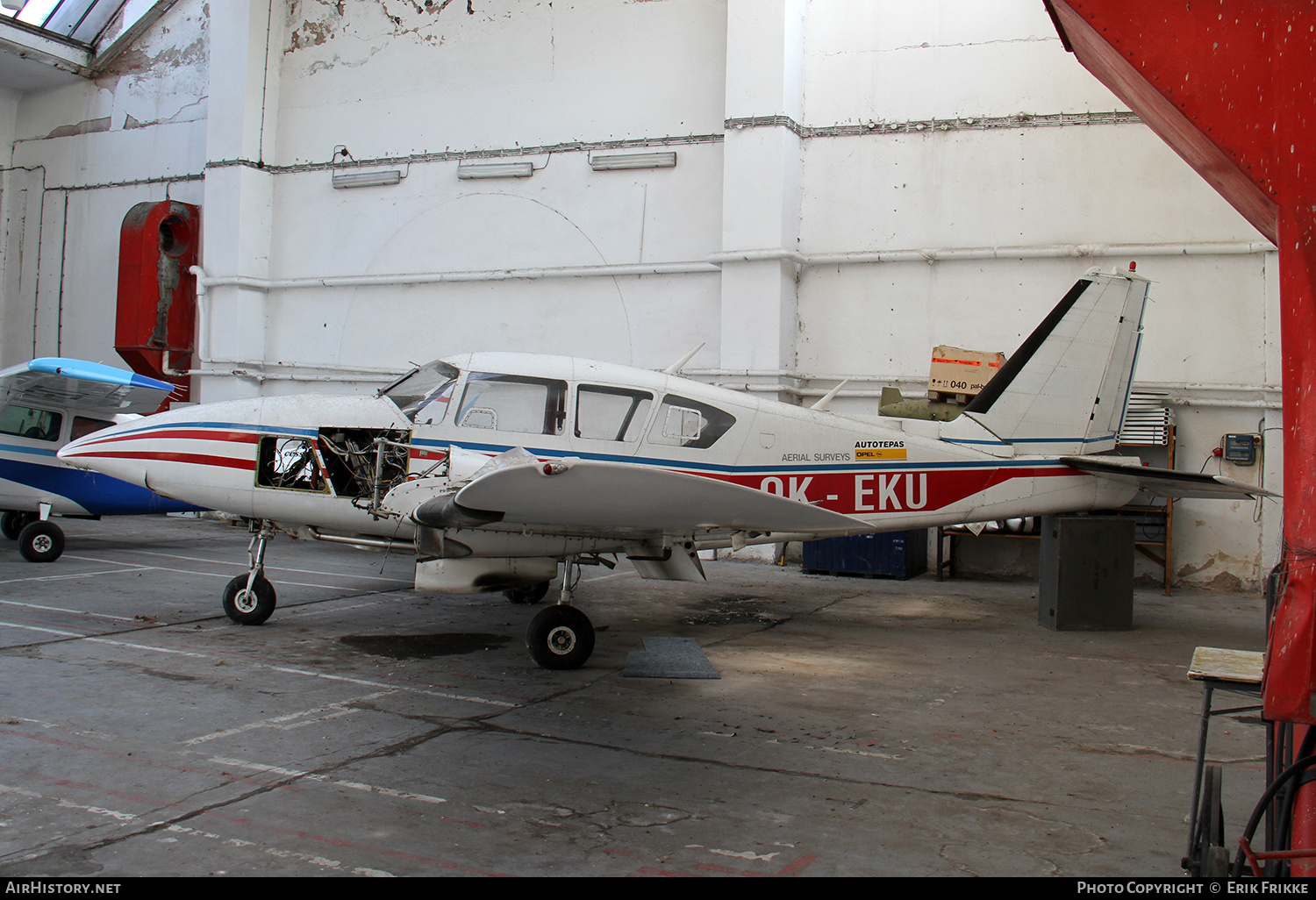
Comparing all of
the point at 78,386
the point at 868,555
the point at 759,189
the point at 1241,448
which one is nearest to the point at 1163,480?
the point at 868,555

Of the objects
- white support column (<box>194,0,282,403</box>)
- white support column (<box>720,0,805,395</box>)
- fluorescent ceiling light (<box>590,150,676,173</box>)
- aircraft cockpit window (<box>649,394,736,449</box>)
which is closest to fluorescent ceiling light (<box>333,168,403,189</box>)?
white support column (<box>194,0,282,403</box>)

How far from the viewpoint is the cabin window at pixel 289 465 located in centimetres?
744

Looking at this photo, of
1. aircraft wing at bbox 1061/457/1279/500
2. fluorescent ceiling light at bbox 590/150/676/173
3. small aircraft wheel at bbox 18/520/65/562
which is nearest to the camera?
aircraft wing at bbox 1061/457/1279/500

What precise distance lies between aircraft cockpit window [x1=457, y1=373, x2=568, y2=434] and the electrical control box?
31.6 feet

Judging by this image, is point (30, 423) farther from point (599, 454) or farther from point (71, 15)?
point (71, 15)

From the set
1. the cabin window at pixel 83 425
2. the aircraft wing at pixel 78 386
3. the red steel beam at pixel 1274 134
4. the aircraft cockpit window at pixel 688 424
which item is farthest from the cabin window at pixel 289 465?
the red steel beam at pixel 1274 134

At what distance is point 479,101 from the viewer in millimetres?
15695

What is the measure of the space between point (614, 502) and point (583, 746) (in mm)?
1460

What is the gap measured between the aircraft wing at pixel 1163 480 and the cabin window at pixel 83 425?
12.1 m

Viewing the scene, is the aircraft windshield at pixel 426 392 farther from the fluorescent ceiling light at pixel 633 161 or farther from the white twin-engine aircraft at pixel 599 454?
the fluorescent ceiling light at pixel 633 161

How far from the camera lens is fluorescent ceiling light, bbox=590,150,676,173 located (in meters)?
14.4

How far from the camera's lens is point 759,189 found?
43.9 ft

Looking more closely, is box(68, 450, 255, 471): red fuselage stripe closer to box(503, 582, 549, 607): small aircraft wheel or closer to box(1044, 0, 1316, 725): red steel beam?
box(503, 582, 549, 607): small aircraft wheel

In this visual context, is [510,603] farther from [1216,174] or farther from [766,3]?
[766,3]
